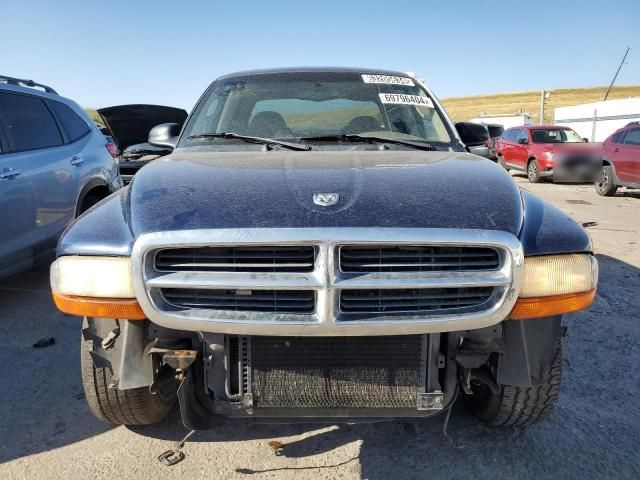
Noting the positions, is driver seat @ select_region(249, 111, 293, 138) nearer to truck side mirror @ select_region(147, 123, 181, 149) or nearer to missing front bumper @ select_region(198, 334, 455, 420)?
truck side mirror @ select_region(147, 123, 181, 149)

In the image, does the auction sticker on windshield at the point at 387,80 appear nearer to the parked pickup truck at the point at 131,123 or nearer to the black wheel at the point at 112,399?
the black wheel at the point at 112,399

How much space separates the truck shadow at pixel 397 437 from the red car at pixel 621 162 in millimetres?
8615

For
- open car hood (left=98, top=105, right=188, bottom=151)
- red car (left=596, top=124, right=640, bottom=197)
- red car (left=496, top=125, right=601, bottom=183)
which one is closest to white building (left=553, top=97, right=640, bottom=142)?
red car (left=496, top=125, right=601, bottom=183)

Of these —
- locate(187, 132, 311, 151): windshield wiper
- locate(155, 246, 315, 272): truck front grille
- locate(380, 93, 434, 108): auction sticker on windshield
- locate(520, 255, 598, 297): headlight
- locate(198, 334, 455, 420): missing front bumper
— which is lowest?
locate(198, 334, 455, 420): missing front bumper

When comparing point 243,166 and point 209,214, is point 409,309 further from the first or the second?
point 243,166

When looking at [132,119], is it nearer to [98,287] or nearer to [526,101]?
[98,287]

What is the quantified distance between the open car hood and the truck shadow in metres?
5.64

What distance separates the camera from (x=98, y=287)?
190 cm

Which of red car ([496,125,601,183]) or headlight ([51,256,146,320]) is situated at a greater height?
headlight ([51,256,146,320])

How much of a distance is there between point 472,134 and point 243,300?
2257 mm

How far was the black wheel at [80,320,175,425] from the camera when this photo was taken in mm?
2297

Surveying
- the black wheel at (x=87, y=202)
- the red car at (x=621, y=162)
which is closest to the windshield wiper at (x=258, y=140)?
the black wheel at (x=87, y=202)

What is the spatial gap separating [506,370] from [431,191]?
77 centimetres

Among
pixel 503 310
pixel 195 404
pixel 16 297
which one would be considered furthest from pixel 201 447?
pixel 16 297
